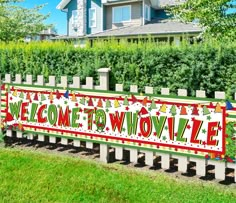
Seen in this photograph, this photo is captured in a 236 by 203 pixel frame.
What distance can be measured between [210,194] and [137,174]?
41.6 inches

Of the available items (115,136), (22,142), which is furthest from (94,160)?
(22,142)

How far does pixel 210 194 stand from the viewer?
3.85 m

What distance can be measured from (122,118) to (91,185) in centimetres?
111

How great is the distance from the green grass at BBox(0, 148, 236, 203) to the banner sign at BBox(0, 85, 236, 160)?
1.41 ft

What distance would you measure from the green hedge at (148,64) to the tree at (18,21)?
60.0ft

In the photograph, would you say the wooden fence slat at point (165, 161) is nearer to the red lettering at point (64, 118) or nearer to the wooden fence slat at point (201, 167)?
the wooden fence slat at point (201, 167)

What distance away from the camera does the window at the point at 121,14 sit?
3003cm

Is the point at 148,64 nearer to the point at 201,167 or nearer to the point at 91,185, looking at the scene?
the point at 201,167

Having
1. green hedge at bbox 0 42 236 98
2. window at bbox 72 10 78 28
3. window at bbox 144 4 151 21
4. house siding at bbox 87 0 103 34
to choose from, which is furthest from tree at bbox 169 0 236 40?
window at bbox 72 10 78 28

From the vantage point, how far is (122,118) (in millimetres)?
4746

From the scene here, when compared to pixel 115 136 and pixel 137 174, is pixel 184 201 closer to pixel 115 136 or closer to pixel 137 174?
pixel 137 174

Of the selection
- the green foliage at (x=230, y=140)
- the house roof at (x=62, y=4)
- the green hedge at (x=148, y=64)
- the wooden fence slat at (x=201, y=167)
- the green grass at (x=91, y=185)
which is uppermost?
the house roof at (x=62, y=4)

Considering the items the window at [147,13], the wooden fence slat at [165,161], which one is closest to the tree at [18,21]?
the window at [147,13]

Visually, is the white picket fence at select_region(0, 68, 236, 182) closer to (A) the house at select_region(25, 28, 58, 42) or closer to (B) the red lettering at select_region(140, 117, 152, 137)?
(B) the red lettering at select_region(140, 117, 152, 137)
